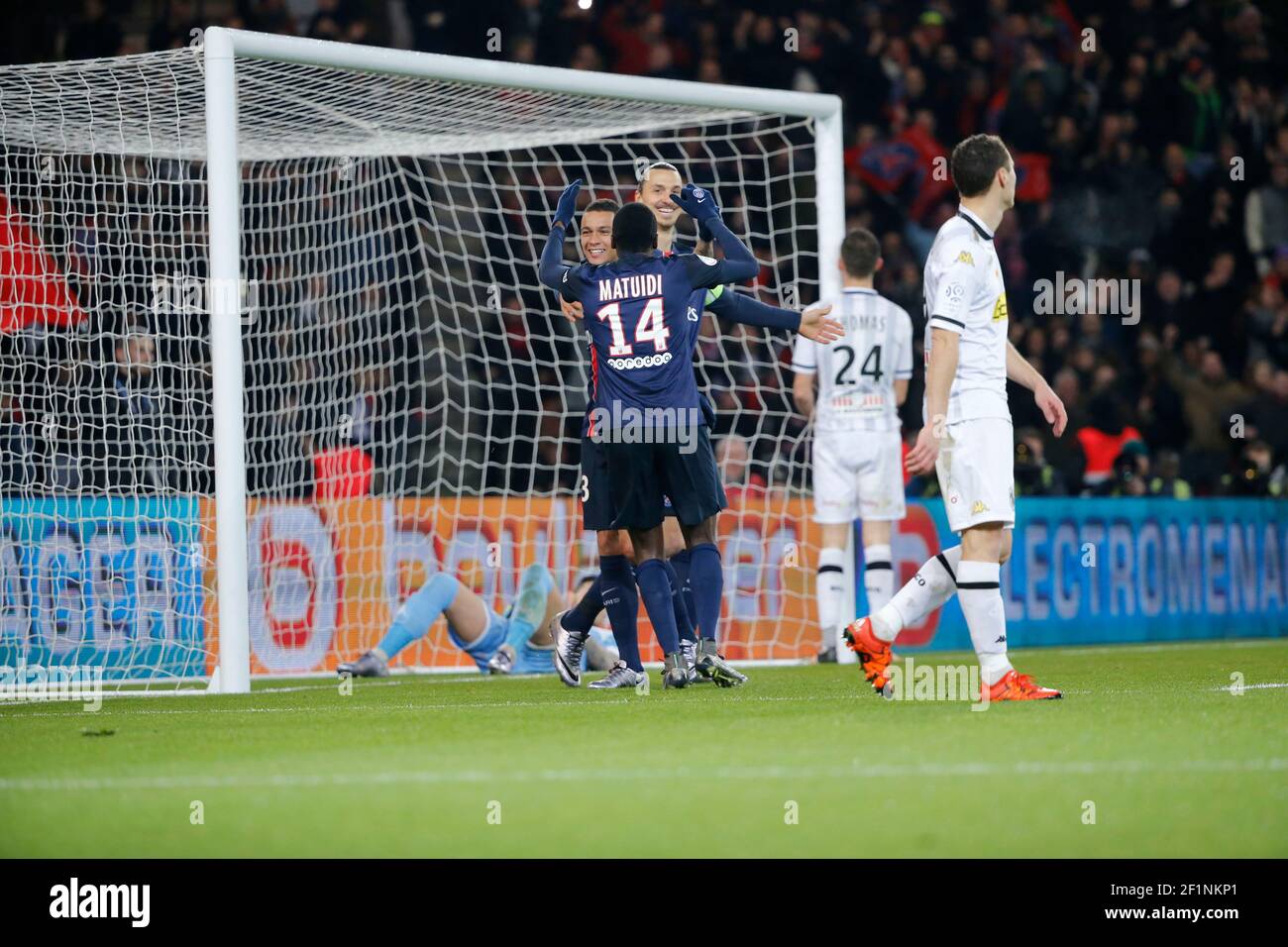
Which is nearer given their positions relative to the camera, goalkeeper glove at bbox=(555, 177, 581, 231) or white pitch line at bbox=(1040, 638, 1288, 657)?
goalkeeper glove at bbox=(555, 177, 581, 231)

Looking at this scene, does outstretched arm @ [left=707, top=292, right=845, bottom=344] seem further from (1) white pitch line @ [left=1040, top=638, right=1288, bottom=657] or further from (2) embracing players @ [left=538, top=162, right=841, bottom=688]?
(1) white pitch line @ [left=1040, top=638, right=1288, bottom=657]

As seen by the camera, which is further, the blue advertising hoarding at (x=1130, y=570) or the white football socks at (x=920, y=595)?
the blue advertising hoarding at (x=1130, y=570)

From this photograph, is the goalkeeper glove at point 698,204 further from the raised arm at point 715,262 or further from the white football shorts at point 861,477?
the white football shorts at point 861,477

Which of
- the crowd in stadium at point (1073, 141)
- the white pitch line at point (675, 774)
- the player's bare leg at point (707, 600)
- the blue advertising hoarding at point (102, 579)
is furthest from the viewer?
the crowd in stadium at point (1073, 141)

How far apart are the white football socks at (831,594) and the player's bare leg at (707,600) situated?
7.74 feet

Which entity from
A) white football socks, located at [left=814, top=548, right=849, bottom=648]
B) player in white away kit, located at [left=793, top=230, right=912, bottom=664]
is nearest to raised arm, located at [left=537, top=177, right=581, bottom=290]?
player in white away kit, located at [left=793, top=230, right=912, bottom=664]

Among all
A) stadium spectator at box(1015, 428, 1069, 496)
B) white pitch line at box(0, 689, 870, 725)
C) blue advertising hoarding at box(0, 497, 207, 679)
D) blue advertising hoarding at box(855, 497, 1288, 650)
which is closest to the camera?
white pitch line at box(0, 689, 870, 725)

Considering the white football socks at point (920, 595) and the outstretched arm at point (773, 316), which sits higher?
the outstretched arm at point (773, 316)

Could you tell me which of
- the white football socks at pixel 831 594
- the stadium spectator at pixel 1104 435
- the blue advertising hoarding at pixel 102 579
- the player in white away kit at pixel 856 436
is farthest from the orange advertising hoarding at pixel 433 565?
the stadium spectator at pixel 1104 435

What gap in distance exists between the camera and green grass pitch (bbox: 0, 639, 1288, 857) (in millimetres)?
3520

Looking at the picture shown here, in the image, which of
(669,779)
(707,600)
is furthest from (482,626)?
(669,779)

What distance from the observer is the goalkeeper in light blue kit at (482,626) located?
8.66m

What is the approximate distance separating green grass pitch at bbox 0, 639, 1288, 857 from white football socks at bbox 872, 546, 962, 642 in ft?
0.87

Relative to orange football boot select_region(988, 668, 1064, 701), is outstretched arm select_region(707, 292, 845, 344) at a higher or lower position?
higher
